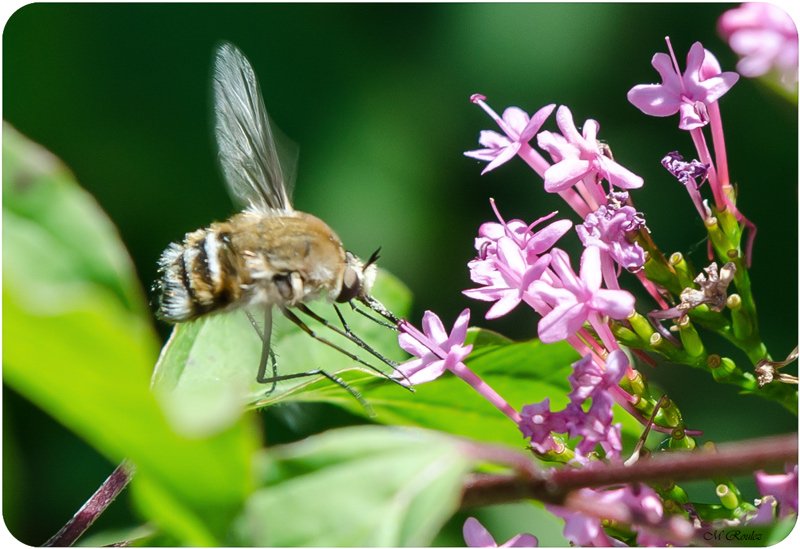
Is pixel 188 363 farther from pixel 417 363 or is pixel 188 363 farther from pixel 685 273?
pixel 685 273

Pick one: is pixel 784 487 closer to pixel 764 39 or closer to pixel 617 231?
pixel 617 231

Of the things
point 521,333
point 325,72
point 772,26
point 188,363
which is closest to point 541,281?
point 772,26

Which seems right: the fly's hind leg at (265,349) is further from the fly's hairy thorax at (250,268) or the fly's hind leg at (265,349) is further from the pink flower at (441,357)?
the pink flower at (441,357)

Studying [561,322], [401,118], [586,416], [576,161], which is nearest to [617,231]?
[576,161]

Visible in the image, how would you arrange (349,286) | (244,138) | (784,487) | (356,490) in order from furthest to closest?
(244,138), (349,286), (784,487), (356,490)

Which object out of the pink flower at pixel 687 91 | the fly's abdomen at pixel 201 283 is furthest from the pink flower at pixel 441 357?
the pink flower at pixel 687 91
